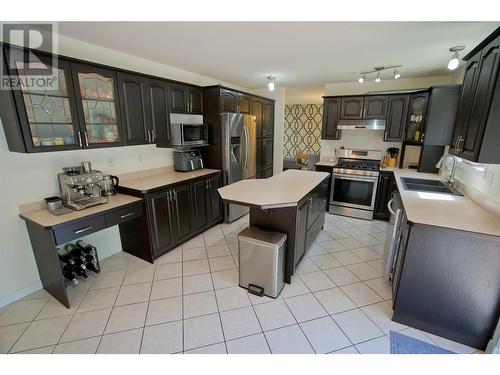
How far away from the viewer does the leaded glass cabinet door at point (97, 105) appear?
206 cm

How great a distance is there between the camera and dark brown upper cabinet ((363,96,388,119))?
12.3 feet

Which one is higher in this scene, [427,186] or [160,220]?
[427,186]

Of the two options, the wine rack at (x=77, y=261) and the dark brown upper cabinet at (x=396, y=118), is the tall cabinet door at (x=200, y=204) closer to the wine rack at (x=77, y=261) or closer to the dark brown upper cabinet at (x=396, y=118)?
the wine rack at (x=77, y=261)

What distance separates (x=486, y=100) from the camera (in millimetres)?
1570

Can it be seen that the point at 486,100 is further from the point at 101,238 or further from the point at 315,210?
the point at 101,238

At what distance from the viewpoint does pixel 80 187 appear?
217 centimetres

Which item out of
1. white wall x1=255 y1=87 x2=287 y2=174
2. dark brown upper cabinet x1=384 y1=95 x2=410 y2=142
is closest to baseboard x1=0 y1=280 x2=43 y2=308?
white wall x1=255 y1=87 x2=287 y2=174

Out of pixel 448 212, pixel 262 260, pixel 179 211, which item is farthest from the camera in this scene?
pixel 179 211

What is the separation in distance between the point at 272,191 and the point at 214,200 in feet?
5.00

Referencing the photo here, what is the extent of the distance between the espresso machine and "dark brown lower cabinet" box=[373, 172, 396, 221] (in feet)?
12.7

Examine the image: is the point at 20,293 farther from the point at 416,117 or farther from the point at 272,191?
the point at 416,117

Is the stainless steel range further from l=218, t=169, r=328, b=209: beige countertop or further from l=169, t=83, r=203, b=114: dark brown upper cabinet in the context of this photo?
l=169, t=83, r=203, b=114: dark brown upper cabinet

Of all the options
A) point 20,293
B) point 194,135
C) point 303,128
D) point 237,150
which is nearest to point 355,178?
point 237,150
